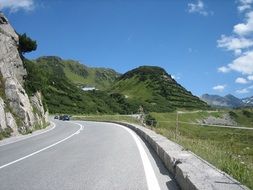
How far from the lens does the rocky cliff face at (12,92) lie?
2702 cm

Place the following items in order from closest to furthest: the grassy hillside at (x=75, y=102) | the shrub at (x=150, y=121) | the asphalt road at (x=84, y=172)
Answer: the asphalt road at (x=84, y=172), the shrub at (x=150, y=121), the grassy hillside at (x=75, y=102)

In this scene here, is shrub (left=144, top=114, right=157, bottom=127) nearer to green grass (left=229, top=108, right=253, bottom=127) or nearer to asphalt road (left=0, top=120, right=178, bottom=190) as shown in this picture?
asphalt road (left=0, top=120, right=178, bottom=190)

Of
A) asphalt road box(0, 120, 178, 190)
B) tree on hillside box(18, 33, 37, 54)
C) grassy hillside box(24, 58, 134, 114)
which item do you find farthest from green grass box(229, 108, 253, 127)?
asphalt road box(0, 120, 178, 190)

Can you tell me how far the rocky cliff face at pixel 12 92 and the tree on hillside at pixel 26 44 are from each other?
220 cm

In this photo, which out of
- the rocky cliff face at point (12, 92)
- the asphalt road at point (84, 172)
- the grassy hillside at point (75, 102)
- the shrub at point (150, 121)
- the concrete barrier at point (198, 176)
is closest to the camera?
the concrete barrier at point (198, 176)

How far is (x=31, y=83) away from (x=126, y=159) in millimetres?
29332

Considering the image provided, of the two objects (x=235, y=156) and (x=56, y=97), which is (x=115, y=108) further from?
(x=235, y=156)

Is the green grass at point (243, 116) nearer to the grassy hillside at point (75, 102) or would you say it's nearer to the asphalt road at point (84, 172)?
Result: the grassy hillside at point (75, 102)

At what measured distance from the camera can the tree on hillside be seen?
140ft

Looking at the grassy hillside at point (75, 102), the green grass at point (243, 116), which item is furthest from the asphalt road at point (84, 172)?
the green grass at point (243, 116)

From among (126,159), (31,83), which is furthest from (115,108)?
(126,159)

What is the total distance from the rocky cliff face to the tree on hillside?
7.21 ft

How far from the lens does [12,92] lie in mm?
30422

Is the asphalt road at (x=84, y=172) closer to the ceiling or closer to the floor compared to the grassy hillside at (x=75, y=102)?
closer to the floor
